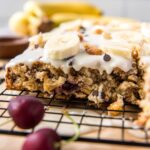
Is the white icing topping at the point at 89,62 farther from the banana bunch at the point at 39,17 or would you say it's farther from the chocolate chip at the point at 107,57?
the banana bunch at the point at 39,17

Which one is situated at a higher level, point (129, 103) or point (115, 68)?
point (115, 68)

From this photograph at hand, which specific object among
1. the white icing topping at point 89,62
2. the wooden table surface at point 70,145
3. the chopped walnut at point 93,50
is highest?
the chopped walnut at point 93,50

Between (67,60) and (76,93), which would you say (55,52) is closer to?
(67,60)

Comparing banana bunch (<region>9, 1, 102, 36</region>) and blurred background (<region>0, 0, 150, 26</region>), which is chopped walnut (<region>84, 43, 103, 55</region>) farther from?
blurred background (<region>0, 0, 150, 26</region>)

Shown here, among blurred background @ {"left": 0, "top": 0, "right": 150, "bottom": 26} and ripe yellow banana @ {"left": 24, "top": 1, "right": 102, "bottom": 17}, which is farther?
blurred background @ {"left": 0, "top": 0, "right": 150, "bottom": 26}

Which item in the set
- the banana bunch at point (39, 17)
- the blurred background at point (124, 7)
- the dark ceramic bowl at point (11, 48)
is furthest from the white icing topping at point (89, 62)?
the blurred background at point (124, 7)

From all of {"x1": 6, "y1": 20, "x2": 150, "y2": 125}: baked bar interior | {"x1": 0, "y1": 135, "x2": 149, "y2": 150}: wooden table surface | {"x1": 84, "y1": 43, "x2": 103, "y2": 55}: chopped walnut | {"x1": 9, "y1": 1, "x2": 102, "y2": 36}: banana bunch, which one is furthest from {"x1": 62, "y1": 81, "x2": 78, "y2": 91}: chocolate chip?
{"x1": 9, "y1": 1, "x2": 102, "y2": 36}: banana bunch

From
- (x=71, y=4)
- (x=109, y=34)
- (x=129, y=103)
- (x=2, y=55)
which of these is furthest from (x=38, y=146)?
(x=71, y=4)
